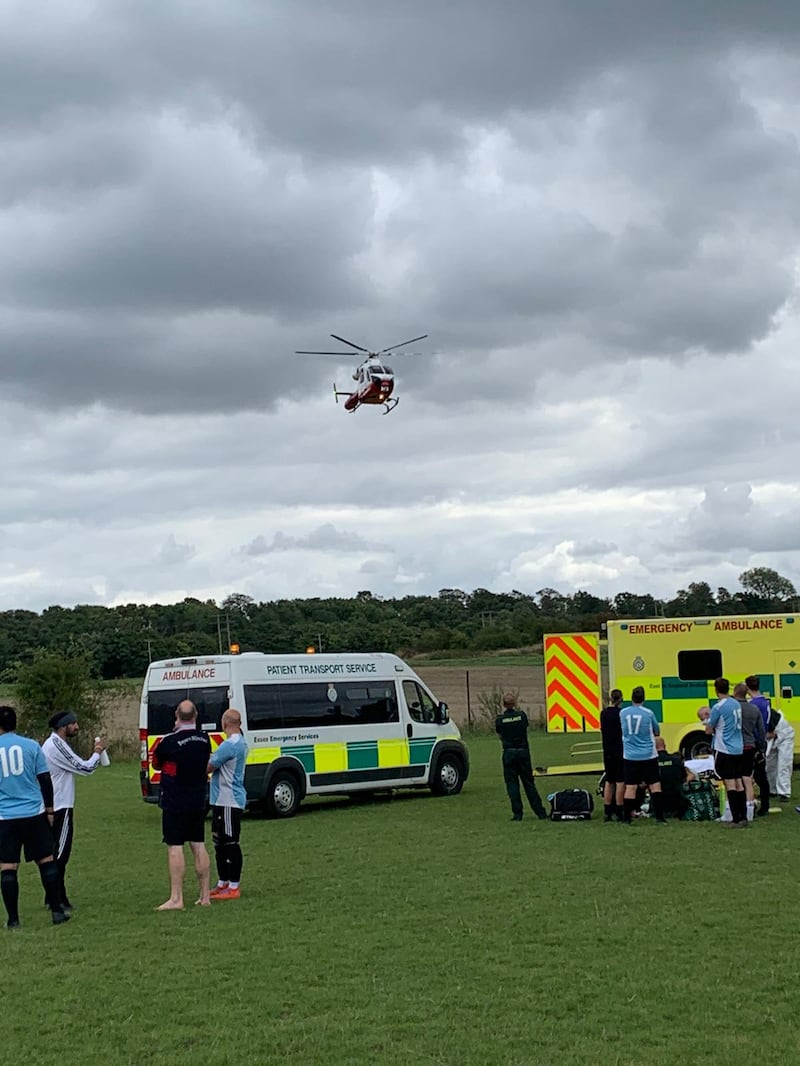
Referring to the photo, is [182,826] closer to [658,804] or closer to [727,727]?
[727,727]

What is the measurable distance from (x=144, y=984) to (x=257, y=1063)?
6.39 ft

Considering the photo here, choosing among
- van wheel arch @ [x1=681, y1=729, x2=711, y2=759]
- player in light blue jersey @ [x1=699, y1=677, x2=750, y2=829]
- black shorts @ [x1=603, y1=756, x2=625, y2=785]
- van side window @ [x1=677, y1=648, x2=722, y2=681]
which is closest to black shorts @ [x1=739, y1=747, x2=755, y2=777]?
player in light blue jersey @ [x1=699, y1=677, x2=750, y2=829]

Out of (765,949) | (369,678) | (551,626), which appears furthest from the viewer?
(551,626)

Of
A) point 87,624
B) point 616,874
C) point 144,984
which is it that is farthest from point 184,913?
point 87,624

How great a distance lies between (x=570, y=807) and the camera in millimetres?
16672

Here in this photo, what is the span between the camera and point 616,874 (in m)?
11.9

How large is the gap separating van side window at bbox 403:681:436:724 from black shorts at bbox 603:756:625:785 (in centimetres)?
487

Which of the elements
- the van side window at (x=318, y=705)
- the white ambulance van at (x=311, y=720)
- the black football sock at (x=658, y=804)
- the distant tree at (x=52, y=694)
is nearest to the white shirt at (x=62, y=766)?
the white ambulance van at (x=311, y=720)

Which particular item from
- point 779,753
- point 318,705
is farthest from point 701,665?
point 318,705

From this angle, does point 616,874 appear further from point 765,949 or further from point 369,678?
point 369,678

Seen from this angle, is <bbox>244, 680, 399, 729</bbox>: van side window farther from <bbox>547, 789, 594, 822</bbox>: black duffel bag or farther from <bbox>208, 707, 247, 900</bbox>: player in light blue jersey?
<bbox>208, 707, 247, 900</bbox>: player in light blue jersey

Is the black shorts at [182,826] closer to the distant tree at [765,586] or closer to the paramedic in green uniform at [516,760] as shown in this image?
the paramedic in green uniform at [516,760]

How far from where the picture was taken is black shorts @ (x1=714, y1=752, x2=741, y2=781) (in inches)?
585

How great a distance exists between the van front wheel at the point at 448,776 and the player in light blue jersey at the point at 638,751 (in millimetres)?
5434
